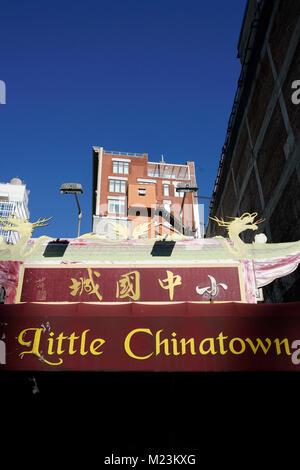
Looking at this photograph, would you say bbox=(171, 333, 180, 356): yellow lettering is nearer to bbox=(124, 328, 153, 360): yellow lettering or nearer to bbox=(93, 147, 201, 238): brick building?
bbox=(124, 328, 153, 360): yellow lettering

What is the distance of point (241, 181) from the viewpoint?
14.1 m

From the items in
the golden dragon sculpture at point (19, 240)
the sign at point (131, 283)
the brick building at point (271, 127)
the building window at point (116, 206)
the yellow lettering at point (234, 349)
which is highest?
the building window at point (116, 206)

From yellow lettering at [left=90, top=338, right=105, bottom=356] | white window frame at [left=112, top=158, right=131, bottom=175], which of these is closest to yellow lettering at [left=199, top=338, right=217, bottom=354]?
yellow lettering at [left=90, top=338, right=105, bottom=356]

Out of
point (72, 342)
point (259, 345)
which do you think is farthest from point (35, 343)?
point (259, 345)

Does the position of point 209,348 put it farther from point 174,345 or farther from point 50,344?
point 50,344

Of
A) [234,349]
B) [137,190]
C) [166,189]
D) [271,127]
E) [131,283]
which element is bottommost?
[234,349]

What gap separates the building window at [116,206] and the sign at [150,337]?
1539 inches

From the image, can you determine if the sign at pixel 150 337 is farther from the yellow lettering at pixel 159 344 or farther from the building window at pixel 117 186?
the building window at pixel 117 186

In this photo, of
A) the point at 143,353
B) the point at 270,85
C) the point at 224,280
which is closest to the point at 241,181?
the point at 270,85

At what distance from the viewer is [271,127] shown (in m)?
10.6

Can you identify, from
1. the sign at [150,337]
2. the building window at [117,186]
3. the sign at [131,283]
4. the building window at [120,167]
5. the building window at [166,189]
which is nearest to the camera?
the sign at [150,337]

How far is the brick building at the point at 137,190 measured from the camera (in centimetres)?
4362

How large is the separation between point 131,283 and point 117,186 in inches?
1617

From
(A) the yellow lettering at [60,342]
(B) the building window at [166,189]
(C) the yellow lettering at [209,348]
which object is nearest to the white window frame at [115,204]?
(B) the building window at [166,189]
